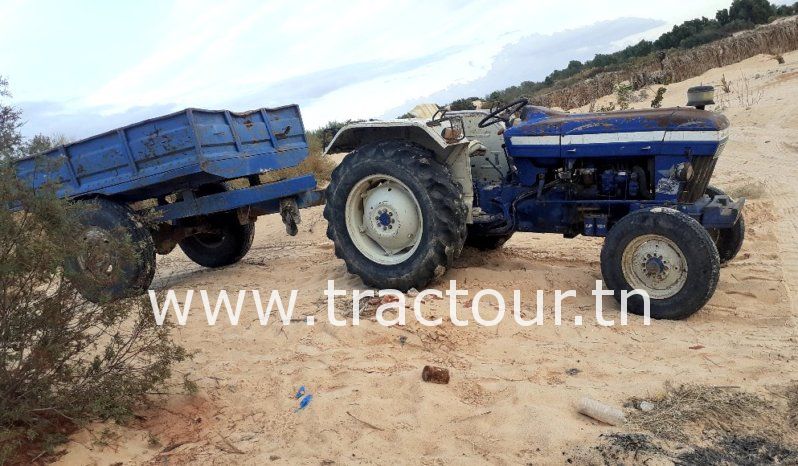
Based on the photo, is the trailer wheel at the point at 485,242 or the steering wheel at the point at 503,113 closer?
the steering wheel at the point at 503,113

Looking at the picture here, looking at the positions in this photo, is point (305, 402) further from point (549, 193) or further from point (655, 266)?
point (549, 193)

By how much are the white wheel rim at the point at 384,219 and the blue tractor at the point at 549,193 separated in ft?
0.03

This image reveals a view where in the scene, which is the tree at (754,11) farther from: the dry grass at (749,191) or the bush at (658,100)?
the dry grass at (749,191)

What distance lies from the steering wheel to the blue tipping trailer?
6.01 feet

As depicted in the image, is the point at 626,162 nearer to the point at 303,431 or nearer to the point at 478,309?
the point at 478,309

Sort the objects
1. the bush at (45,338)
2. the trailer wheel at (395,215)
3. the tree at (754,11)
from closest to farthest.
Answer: the bush at (45,338) → the trailer wheel at (395,215) → the tree at (754,11)

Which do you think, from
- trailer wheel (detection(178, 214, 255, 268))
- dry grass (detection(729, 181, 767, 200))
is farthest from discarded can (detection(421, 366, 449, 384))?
dry grass (detection(729, 181, 767, 200))

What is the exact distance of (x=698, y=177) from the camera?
190 inches

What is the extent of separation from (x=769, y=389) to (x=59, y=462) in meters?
3.56

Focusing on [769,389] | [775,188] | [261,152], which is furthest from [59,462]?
[775,188]

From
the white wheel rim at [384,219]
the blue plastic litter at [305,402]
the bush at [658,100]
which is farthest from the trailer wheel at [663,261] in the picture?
the bush at [658,100]

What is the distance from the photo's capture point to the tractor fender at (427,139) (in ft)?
17.6

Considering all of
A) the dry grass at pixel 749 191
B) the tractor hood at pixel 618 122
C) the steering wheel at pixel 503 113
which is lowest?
the dry grass at pixel 749 191

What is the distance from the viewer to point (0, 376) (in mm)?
3070
